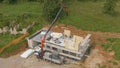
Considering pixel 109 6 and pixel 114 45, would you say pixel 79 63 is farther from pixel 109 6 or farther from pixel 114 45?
pixel 109 6

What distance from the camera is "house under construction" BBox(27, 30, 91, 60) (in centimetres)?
1969

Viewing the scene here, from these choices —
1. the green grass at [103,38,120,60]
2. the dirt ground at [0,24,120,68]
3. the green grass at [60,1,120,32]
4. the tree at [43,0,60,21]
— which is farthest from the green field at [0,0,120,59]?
the dirt ground at [0,24,120,68]

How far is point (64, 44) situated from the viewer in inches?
→ 796

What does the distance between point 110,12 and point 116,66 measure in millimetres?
9869

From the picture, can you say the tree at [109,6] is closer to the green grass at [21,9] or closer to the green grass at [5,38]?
the green grass at [21,9]

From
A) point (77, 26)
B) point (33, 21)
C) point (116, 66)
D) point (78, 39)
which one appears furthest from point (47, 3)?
point (116, 66)

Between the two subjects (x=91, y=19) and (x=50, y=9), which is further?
(x=91, y=19)

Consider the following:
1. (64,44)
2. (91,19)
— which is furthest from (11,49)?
(91,19)

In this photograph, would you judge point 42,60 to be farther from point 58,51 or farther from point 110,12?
point 110,12

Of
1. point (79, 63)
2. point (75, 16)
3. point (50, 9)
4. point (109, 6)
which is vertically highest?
point (109, 6)

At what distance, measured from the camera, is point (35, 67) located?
19828 mm

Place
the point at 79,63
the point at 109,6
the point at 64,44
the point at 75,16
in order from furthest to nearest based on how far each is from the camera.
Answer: the point at 109,6 → the point at 75,16 → the point at 64,44 → the point at 79,63

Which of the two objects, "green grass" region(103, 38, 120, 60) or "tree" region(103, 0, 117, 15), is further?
"tree" region(103, 0, 117, 15)

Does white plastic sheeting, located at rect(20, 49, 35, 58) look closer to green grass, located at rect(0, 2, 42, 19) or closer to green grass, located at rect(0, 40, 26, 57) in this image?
green grass, located at rect(0, 40, 26, 57)
